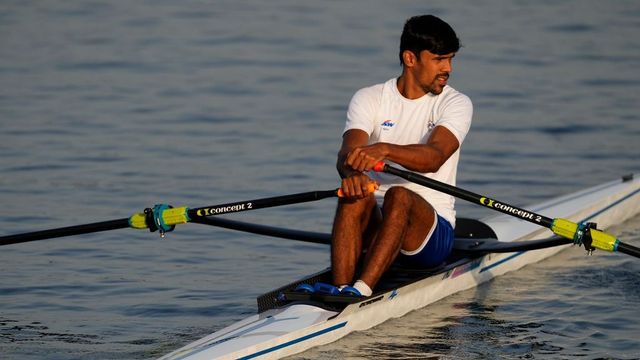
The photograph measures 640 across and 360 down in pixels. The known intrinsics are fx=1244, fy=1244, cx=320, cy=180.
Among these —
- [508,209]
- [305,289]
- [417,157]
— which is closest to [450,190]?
[417,157]

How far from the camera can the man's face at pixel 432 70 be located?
8.55 metres

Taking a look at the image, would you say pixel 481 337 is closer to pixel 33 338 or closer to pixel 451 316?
pixel 451 316

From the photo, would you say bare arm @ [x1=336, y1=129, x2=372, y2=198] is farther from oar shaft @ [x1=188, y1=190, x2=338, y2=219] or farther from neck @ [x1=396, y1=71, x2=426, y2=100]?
neck @ [x1=396, y1=71, x2=426, y2=100]

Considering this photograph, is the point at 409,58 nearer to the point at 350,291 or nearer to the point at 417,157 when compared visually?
the point at 417,157

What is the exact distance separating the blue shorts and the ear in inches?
43.4

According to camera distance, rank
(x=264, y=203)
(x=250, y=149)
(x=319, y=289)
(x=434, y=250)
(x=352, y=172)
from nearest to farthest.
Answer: (x=352, y=172) → (x=319, y=289) → (x=264, y=203) → (x=434, y=250) → (x=250, y=149)

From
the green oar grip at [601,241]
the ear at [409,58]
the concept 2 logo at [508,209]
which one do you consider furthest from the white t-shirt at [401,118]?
the green oar grip at [601,241]

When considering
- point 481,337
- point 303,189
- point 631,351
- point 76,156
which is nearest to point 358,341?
point 481,337

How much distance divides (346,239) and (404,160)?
0.66m

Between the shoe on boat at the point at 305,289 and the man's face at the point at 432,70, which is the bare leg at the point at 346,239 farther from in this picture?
the man's face at the point at 432,70

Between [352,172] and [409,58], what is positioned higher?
[409,58]

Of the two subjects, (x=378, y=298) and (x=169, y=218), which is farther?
(x=169, y=218)

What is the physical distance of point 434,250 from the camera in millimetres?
8836

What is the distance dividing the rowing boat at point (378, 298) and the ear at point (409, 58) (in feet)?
4.93
